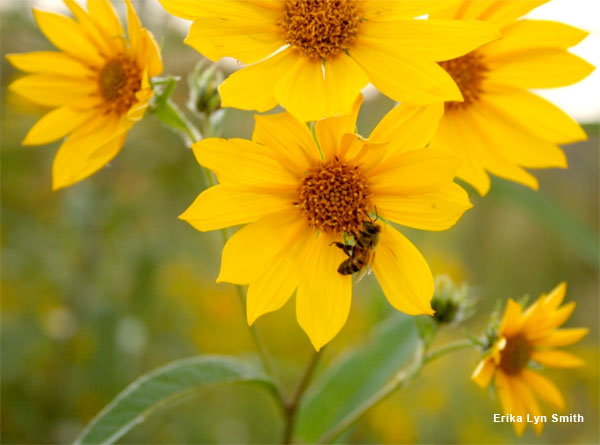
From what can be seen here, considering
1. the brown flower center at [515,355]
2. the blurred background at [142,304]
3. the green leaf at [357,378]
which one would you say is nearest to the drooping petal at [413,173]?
the brown flower center at [515,355]

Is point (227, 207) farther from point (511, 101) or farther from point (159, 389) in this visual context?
point (511, 101)

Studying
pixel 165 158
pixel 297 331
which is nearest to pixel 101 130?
pixel 165 158

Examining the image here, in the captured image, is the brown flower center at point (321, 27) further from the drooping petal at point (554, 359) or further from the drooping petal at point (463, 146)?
the drooping petal at point (554, 359)

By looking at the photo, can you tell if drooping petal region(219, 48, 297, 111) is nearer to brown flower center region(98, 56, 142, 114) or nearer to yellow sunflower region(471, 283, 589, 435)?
brown flower center region(98, 56, 142, 114)

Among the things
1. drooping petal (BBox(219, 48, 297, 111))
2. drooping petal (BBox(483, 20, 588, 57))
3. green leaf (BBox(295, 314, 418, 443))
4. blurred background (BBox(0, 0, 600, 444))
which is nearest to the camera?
drooping petal (BBox(219, 48, 297, 111))

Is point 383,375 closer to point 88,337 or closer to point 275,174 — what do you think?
point 275,174

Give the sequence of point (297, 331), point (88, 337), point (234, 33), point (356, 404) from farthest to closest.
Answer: point (297, 331)
point (88, 337)
point (356, 404)
point (234, 33)

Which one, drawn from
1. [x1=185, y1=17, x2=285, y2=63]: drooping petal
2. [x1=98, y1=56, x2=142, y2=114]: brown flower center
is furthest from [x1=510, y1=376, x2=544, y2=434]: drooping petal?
[x1=98, y1=56, x2=142, y2=114]: brown flower center
